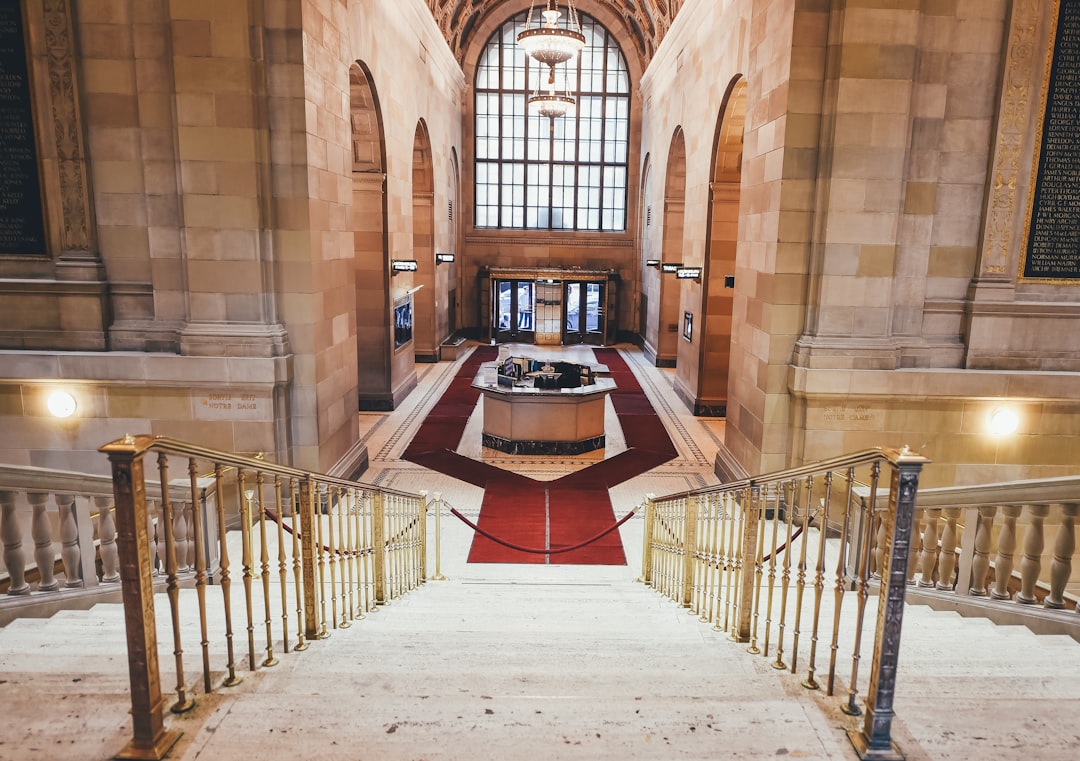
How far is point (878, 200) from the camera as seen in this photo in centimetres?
696

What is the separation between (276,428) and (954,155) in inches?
281

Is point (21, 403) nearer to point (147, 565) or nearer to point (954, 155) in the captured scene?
point (147, 565)

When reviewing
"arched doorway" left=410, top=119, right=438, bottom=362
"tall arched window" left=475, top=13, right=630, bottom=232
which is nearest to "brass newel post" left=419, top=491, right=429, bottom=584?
"arched doorway" left=410, top=119, right=438, bottom=362

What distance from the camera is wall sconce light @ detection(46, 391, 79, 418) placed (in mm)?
7312

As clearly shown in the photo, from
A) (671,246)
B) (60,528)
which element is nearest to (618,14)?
(671,246)

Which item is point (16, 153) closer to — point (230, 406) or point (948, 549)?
point (230, 406)

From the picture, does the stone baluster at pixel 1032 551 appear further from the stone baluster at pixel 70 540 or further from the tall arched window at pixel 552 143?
the tall arched window at pixel 552 143

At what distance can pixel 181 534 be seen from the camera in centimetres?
498

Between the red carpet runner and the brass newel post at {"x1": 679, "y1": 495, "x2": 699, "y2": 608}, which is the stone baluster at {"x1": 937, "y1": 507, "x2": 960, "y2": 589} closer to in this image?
the brass newel post at {"x1": 679, "y1": 495, "x2": 699, "y2": 608}

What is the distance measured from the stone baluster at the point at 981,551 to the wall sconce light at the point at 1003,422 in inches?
140

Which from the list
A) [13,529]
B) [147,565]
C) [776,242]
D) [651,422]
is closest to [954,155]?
[776,242]

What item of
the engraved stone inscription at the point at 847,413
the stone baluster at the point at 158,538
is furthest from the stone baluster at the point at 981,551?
the stone baluster at the point at 158,538

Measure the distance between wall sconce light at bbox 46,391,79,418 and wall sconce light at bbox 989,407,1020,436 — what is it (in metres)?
9.17

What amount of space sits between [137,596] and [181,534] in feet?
9.13
